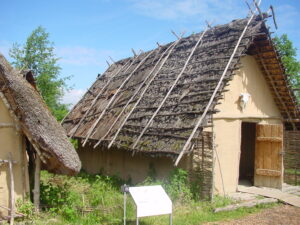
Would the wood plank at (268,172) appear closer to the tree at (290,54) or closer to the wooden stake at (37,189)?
the wooden stake at (37,189)

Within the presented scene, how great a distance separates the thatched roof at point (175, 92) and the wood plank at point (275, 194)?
11.2 feet

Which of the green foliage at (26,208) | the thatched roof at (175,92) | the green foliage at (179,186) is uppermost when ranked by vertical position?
the thatched roof at (175,92)

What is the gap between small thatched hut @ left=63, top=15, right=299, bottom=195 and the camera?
30.1 ft

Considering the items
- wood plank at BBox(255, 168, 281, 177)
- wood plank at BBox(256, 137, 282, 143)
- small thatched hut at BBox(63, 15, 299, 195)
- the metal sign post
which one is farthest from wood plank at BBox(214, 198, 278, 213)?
the metal sign post

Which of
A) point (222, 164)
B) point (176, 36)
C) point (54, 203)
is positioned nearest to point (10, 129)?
point (54, 203)

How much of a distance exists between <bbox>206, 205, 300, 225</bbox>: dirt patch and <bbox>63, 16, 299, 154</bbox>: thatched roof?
7.71 ft

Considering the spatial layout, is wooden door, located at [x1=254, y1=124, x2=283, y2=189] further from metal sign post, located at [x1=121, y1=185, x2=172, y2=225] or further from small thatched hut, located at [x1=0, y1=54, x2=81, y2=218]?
small thatched hut, located at [x1=0, y1=54, x2=81, y2=218]

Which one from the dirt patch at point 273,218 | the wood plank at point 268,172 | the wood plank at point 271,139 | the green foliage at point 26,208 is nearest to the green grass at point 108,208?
the green foliage at point 26,208

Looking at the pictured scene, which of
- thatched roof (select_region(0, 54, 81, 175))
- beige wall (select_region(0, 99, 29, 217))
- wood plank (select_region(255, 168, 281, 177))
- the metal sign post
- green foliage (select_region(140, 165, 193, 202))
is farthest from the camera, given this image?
wood plank (select_region(255, 168, 281, 177))

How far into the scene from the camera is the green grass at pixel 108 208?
7.41 m

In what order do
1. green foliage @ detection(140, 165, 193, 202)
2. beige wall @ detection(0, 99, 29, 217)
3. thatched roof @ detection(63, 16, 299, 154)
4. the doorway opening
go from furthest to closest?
the doorway opening
thatched roof @ detection(63, 16, 299, 154)
green foliage @ detection(140, 165, 193, 202)
beige wall @ detection(0, 99, 29, 217)

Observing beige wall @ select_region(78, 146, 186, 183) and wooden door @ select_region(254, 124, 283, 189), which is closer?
beige wall @ select_region(78, 146, 186, 183)

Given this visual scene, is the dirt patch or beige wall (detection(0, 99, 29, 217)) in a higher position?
beige wall (detection(0, 99, 29, 217))

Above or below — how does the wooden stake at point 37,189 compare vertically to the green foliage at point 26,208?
above
